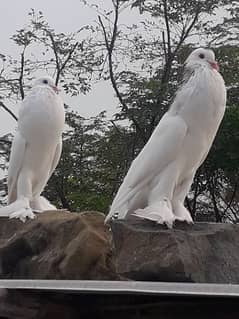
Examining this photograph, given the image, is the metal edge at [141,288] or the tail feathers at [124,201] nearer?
the metal edge at [141,288]

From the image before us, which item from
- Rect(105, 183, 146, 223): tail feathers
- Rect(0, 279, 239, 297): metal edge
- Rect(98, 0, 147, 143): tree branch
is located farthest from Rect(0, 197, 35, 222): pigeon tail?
Rect(98, 0, 147, 143): tree branch

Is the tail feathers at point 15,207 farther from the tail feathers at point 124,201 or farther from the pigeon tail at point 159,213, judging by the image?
the pigeon tail at point 159,213

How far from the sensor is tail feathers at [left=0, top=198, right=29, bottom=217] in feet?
12.6

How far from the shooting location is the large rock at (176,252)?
2.85m

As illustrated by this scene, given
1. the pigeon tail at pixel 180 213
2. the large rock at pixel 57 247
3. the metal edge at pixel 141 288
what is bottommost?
the large rock at pixel 57 247

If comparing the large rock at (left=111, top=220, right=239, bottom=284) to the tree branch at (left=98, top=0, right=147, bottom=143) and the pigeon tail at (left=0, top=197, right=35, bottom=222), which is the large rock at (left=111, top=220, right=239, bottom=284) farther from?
the tree branch at (left=98, top=0, right=147, bottom=143)

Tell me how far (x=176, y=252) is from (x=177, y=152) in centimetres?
49

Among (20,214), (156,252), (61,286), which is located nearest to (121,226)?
(156,252)

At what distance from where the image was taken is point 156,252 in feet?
9.46

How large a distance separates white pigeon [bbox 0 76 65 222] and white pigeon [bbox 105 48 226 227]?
0.76 meters

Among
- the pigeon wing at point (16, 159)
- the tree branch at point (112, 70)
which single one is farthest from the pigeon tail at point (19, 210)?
the tree branch at point (112, 70)

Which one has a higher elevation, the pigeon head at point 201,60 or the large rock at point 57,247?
the pigeon head at point 201,60

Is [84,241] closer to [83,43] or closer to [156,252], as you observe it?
[156,252]

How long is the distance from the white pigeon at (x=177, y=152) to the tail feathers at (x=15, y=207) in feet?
2.58
